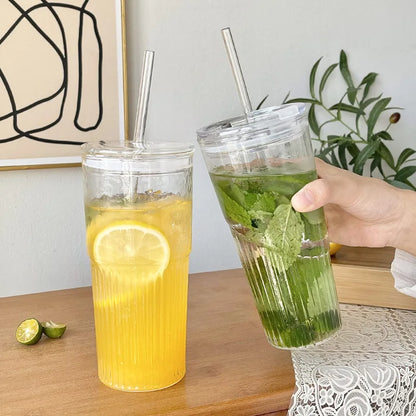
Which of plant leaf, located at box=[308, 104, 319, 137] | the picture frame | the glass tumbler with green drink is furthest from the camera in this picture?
plant leaf, located at box=[308, 104, 319, 137]

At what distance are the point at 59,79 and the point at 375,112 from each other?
0.67 m

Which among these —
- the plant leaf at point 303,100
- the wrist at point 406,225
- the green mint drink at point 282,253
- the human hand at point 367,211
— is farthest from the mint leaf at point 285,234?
the plant leaf at point 303,100

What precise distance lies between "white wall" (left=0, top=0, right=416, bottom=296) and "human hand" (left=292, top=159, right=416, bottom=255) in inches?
14.2

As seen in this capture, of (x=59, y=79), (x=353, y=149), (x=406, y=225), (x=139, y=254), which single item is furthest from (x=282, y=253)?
(x=353, y=149)

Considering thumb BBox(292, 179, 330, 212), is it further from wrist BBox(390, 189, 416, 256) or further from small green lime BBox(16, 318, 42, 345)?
small green lime BBox(16, 318, 42, 345)

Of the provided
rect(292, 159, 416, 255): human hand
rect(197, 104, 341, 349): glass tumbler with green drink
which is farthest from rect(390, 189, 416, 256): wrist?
rect(197, 104, 341, 349): glass tumbler with green drink

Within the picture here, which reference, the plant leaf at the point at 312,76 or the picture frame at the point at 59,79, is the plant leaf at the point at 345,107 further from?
the picture frame at the point at 59,79

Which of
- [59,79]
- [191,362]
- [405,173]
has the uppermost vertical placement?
[59,79]

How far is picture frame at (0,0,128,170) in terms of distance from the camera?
1.12 m

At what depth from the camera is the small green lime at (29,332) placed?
3.15 feet

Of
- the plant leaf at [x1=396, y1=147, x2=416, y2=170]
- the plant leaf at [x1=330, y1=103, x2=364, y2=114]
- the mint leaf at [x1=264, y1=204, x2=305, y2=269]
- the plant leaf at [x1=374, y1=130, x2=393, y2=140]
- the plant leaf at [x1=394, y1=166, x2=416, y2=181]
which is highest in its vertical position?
the plant leaf at [x1=330, y1=103, x2=364, y2=114]

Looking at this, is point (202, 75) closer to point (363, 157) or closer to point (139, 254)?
point (363, 157)

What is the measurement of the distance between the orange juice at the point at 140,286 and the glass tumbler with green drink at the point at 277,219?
8 centimetres

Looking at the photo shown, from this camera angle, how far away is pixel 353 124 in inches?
59.3
